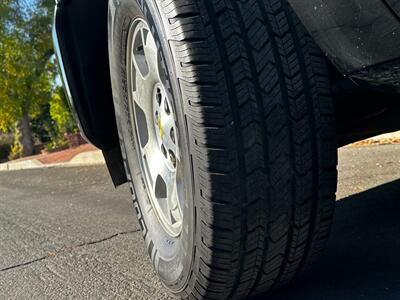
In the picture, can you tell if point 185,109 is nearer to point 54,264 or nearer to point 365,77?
point 365,77

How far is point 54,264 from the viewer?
3.08m

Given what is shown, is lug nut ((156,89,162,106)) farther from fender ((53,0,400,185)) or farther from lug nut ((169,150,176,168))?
fender ((53,0,400,185))

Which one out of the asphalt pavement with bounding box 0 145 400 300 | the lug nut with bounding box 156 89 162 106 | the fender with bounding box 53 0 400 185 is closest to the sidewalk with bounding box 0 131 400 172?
the asphalt pavement with bounding box 0 145 400 300

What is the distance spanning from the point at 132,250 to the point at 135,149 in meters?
0.81

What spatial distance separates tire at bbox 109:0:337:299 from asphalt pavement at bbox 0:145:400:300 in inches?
17.5

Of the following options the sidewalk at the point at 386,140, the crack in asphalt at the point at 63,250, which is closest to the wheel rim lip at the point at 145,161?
the crack in asphalt at the point at 63,250

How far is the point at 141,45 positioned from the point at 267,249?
38.6 inches

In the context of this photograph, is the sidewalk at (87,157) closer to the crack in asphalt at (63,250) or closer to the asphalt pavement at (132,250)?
the asphalt pavement at (132,250)

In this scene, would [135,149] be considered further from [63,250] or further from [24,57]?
[24,57]

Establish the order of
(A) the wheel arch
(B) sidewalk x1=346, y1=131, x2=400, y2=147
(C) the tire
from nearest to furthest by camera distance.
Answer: (C) the tire
(A) the wheel arch
(B) sidewalk x1=346, y1=131, x2=400, y2=147

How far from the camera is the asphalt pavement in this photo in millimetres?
2076

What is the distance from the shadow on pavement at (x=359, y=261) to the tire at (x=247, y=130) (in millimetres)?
365

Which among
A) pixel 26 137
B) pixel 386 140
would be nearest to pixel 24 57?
pixel 26 137

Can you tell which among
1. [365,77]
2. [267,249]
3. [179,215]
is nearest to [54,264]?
[179,215]
